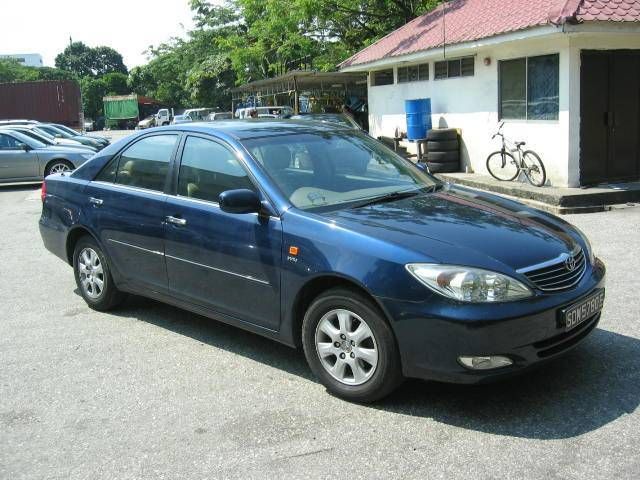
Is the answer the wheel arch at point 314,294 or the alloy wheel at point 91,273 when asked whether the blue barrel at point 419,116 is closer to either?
the alloy wheel at point 91,273

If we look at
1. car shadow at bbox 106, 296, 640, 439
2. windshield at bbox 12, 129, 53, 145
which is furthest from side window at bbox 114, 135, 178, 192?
windshield at bbox 12, 129, 53, 145

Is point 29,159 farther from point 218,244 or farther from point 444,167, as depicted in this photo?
point 218,244

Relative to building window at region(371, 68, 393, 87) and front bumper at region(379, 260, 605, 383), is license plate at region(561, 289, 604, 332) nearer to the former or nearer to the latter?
front bumper at region(379, 260, 605, 383)

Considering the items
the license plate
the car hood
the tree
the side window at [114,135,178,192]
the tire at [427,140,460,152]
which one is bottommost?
the license plate

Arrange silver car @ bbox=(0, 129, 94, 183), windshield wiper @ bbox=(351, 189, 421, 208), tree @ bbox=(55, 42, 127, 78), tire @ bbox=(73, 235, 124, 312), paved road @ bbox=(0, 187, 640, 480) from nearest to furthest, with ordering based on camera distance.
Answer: paved road @ bbox=(0, 187, 640, 480), windshield wiper @ bbox=(351, 189, 421, 208), tire @ bbox=(73, 235, 124, 312), silver car @ bbox=(0, 129, 94, 183), tree @ bbox=(55, 42, 127, 78)

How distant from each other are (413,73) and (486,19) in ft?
11.5

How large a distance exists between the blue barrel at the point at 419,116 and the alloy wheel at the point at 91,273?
37.7 ft

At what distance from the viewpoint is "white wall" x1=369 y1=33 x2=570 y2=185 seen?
11805 millimetres

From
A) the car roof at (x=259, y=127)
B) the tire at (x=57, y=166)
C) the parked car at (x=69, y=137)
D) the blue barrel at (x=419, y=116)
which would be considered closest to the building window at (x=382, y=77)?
the blue barrel at (x=419, y=116)

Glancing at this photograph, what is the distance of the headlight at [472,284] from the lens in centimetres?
355

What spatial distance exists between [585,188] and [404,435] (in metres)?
9.17

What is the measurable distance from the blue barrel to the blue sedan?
11068 millimetres

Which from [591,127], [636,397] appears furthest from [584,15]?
[636,397]

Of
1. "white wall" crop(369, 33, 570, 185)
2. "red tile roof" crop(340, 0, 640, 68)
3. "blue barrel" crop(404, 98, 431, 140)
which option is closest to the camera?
"red tile roof" crop(340, 0, 640, 68)
